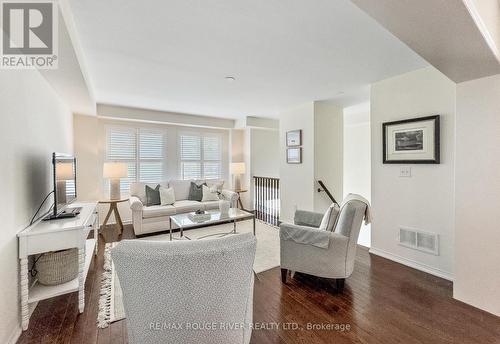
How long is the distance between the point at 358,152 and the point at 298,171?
208 centimetres

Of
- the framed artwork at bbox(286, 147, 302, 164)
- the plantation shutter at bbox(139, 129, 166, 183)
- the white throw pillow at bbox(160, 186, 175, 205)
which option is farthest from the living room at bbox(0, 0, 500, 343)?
the plantation shutter at bbox(139, 129, 166, 183)

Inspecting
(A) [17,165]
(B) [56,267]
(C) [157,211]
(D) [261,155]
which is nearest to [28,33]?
(A) [17,165]

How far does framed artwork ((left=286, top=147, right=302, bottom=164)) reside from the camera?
4.37 m

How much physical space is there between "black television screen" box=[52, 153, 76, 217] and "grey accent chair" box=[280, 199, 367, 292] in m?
2.26

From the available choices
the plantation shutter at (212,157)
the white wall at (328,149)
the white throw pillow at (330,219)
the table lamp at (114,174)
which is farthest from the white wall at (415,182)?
the table lamp at (114,174)

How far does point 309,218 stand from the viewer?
292 cm

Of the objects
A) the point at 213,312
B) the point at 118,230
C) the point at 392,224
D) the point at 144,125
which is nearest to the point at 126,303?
the point at 213,312

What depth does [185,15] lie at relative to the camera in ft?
5.64

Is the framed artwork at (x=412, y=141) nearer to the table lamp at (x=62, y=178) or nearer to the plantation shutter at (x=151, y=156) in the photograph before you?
the table lamp at (x=62, y=178)

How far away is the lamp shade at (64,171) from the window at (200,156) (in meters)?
3.01

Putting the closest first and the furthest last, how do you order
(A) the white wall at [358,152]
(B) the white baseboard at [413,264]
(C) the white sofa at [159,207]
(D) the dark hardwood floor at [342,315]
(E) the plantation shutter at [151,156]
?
(D) the dark hardwood floor at [342,315] → (B) the white baseboard at [413,264] → (C) the white sofa at [159,207] → (E) the plantation shutter at [151,156] → (A) the white wall at [358,152]

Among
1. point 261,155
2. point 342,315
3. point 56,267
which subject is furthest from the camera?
point 261,155

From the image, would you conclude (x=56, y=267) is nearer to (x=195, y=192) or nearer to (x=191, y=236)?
(x=191, y=236)

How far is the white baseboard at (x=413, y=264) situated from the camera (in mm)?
2506
